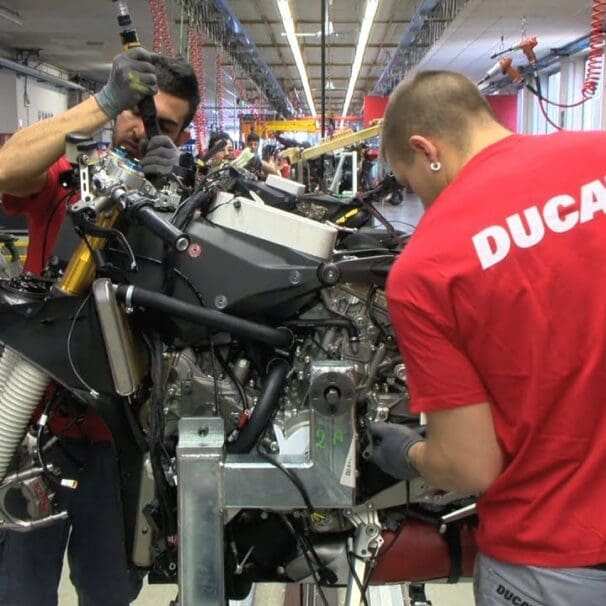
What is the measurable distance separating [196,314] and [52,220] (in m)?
0.66

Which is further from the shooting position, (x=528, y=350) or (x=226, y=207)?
(x=226, y=207)

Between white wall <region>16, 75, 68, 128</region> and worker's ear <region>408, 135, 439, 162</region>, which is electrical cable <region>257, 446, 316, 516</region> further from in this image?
white wall <region>16, 75, 68, 128</region>

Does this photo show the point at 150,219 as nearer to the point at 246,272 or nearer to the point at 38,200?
the point at 246,272

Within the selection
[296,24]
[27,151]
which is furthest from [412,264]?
[296,24]

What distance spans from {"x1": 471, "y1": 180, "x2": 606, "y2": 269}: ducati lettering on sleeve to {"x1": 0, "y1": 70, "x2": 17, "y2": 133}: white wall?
15.3 meters

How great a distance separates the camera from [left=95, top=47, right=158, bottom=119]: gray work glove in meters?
1.67

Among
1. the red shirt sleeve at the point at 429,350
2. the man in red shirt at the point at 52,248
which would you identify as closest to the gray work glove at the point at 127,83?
the man in red shirt at the point at 52,248

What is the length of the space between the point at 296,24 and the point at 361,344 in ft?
36.7

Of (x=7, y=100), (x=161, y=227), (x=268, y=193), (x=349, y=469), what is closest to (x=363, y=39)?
(x=7, y=100)

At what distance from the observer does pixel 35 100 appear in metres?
15.9

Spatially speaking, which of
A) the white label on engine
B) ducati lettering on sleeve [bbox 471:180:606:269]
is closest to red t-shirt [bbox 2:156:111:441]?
the white label on engine

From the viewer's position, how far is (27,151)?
1.70 meters

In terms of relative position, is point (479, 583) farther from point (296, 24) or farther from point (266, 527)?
point (296, 24)

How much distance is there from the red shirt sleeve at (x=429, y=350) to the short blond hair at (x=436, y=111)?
0.32 metres
